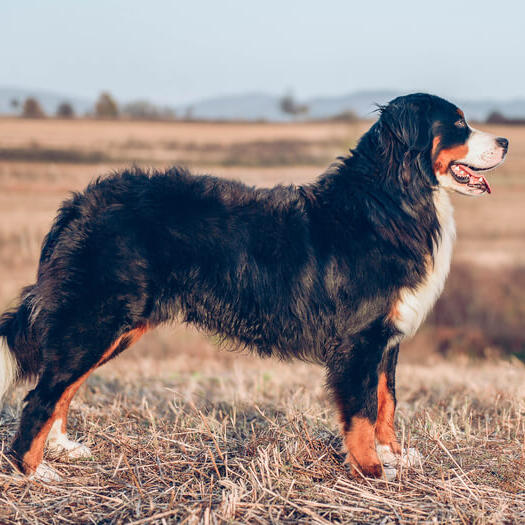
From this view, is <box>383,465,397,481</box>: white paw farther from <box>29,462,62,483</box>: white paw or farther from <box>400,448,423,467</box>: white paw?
<box>29,462,62,483</box>: white paw

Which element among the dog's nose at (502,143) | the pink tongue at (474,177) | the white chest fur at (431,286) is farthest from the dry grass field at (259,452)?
the white chest fur at (431,286)

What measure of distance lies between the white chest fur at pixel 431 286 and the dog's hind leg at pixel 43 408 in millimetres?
1774

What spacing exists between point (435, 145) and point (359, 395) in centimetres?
155

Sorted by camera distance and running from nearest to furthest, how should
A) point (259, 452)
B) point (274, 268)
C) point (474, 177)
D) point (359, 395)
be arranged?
point (259, 452), point (359, 395), point (274, 268), point (474, 177)

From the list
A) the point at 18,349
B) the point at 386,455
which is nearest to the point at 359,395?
the point at 386,455

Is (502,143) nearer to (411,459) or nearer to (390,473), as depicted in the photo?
(411,459)

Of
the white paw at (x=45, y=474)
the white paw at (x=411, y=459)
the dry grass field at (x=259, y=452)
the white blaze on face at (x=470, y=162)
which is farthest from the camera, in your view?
the white blaze on face at (x=470, y=162)

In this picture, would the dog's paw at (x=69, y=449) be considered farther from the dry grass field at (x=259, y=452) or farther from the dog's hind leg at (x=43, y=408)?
the dog's hind leg at (x=43, y=408)

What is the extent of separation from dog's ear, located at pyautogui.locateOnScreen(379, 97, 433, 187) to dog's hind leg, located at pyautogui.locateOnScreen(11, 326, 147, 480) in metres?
2.09

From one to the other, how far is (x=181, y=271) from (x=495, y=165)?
201cm

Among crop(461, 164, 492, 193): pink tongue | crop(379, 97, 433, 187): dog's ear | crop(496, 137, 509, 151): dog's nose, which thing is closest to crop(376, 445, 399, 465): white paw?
crop(379, 97, 433, 187): dog's ear

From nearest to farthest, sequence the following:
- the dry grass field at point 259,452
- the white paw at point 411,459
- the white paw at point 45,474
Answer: the dry grass field at point 259,452 < the white paw at point 45,474 < the white paw at point 411,459

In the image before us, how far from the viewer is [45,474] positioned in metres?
3.19

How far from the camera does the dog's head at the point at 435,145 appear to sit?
11.3ft
